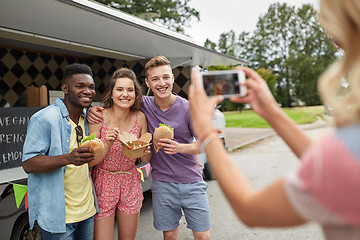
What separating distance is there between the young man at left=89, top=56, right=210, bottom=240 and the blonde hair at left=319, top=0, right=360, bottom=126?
2.05 metres

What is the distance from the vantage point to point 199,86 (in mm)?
1213

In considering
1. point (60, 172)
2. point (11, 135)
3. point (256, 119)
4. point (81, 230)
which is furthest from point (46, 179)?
point (256, 119)

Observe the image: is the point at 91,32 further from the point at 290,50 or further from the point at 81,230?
the point at 290,50

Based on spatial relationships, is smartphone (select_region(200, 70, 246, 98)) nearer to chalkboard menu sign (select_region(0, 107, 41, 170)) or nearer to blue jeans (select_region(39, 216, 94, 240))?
blue jeans (select_region(39, 216, 94, 240))

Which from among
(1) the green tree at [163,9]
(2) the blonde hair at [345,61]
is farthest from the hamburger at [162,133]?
(1) the green tree at [163,9]

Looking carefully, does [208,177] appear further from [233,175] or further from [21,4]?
[233,175]

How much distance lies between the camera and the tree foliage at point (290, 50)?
42.0 metres

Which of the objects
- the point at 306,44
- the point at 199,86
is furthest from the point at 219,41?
the point at 199,86

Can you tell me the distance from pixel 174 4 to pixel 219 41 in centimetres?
3350

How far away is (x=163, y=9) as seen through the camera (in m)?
18.8

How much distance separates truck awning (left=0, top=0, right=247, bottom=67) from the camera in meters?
3.65

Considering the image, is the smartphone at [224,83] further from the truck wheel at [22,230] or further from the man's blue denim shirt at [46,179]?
the truck wheel at [22,230]

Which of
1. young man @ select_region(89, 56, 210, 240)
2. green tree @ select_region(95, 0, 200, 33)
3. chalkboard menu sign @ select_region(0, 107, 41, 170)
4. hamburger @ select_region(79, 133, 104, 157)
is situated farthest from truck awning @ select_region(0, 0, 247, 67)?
green tree @ select_region(95, 0, 200, 33)

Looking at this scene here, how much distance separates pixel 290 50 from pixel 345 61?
47.1 m
